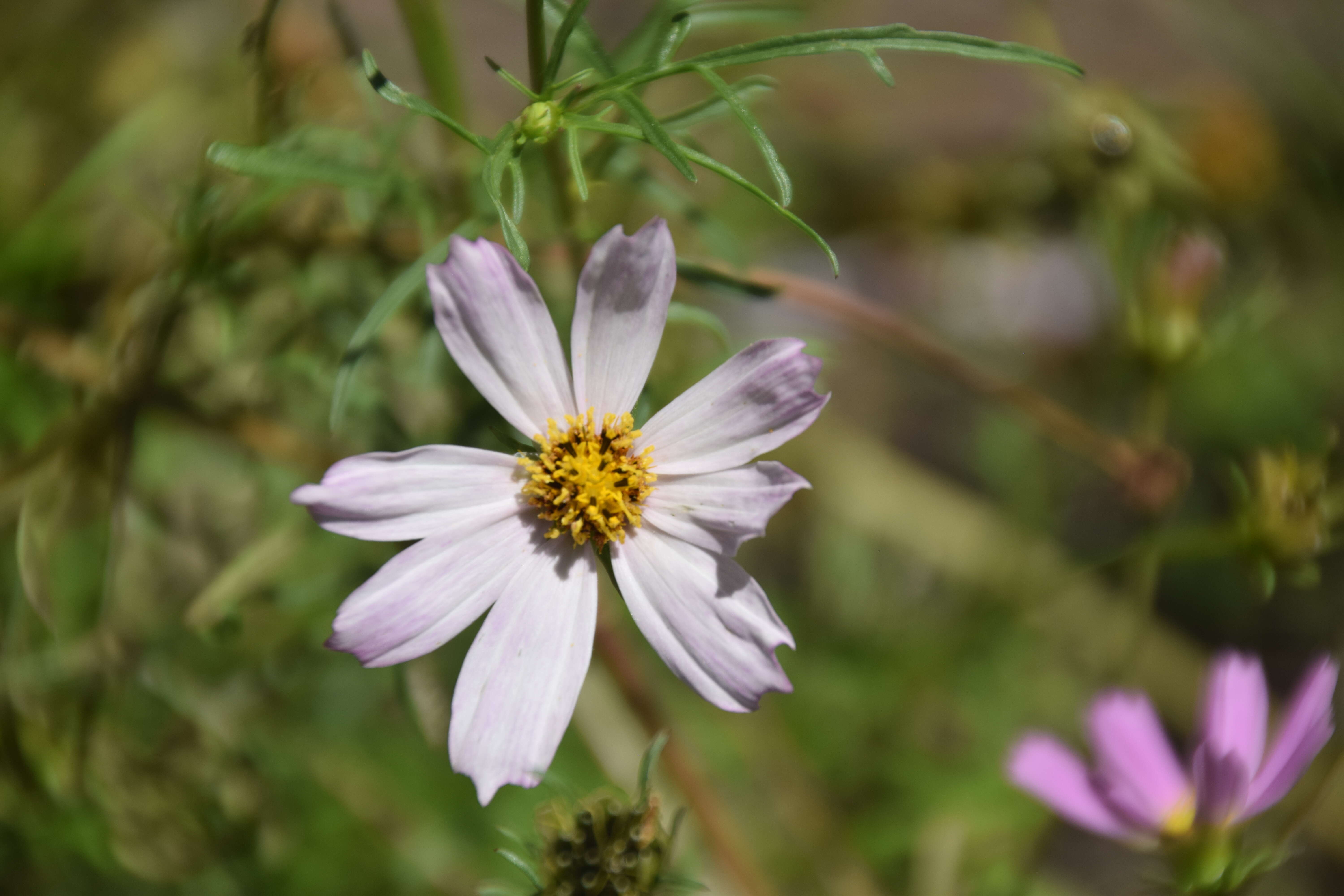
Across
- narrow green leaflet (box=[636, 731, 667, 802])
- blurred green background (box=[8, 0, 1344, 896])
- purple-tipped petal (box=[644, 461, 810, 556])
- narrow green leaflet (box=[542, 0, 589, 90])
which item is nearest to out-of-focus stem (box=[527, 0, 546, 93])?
narrow green leaflet (box=[542, 0, 589, 90])

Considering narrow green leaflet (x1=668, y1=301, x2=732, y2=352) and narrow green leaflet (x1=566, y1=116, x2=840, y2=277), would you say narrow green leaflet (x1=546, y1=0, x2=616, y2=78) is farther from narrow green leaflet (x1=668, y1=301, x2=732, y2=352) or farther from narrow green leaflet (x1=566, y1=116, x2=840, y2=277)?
narrow green leaflet (x1=668, y1=301, x2=732, y2=352)

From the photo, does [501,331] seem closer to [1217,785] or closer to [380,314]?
[380,314]

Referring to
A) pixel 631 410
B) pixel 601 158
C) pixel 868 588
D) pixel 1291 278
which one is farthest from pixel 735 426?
pixel 1291 278

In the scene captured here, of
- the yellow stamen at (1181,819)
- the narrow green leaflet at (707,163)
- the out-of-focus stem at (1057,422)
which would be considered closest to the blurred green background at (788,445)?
the out-of-focus stem at (1057,422)

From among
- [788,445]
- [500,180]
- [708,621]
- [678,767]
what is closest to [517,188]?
[500,180]

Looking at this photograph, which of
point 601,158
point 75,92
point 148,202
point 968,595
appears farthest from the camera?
point 968,595

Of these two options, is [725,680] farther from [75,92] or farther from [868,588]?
[75,92]

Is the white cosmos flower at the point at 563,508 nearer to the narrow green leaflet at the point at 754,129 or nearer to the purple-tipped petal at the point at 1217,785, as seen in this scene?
the narrow green leaflet at the point at 754,129
